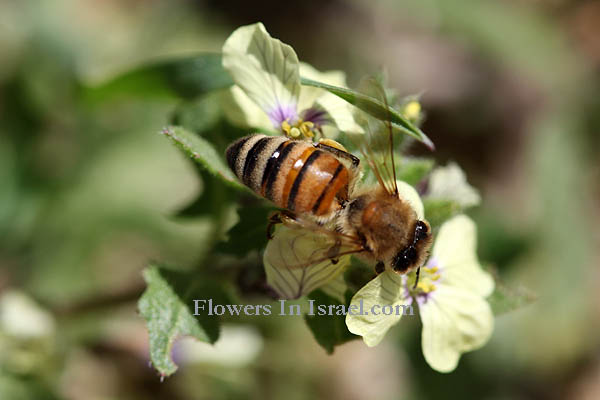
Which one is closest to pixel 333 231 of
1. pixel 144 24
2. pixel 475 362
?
pixel 475 362

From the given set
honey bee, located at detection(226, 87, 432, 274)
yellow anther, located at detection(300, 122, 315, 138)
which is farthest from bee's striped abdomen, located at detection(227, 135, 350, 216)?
yellow anther, located at detection(300, 122, 315, 138)

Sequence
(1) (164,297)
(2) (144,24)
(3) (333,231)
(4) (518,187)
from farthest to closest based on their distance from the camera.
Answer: (4) (518,187)
(2) (144,24)
(1) (164,297)
(3) (333,231)

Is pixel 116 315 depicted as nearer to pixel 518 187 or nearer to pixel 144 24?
pixel 144 24

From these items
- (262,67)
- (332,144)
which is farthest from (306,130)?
(262,67)

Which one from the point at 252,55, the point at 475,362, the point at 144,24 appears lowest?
the point at 475,362

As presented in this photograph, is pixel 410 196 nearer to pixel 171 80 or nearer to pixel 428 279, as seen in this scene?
pixel 428 279

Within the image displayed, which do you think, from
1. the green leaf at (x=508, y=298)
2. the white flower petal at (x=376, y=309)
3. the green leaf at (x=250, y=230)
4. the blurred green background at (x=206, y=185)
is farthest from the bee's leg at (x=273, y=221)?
the blurred green background at (x=206, y=185)
